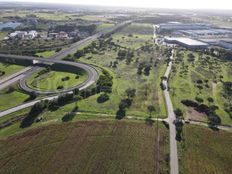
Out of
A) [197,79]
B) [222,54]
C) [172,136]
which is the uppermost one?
[222,54]

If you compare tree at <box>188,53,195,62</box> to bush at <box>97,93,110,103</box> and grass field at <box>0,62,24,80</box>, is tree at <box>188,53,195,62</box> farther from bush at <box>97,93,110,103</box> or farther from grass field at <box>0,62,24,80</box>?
grass field at <box>0,62,24,80</box>

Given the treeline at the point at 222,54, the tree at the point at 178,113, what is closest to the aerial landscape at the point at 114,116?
the tree at the point at 178,113

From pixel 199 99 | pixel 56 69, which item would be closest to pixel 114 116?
pixel 199 99

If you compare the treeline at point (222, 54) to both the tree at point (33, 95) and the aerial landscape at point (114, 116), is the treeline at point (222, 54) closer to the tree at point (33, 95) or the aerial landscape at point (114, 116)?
the aerial landscape at point (114, 116)

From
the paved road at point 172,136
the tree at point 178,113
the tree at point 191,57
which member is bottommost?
the paved road at point 172,136

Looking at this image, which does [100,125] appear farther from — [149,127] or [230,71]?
[230,71]

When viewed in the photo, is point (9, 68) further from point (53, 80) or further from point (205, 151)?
point (205, 151)
